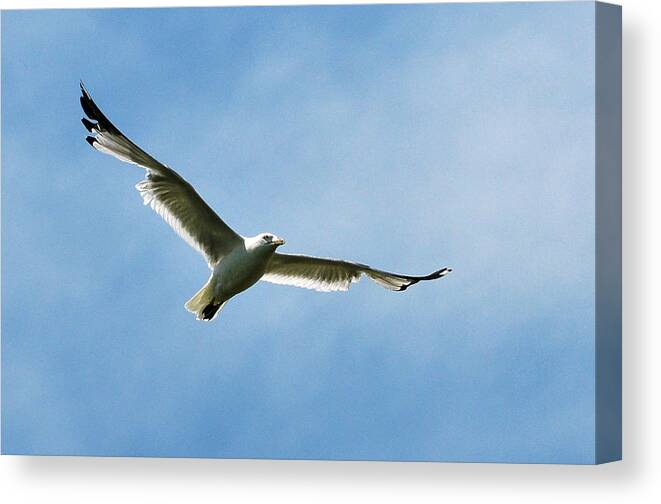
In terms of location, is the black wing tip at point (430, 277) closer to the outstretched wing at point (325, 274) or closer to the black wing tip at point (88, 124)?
the outstretched wing at point (325, 274)

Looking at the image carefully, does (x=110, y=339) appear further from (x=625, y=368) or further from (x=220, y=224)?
(x=625, y=368)

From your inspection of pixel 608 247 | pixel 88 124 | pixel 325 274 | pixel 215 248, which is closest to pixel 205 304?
pixel 215 248

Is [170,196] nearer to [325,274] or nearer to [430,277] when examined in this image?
[325,274]

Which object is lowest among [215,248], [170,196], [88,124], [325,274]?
[325,274]

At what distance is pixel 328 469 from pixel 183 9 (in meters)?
2.13

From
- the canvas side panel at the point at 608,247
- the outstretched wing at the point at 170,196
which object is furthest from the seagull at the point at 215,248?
the canvas side panel at the point at 608,247

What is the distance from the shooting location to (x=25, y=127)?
7734 mm

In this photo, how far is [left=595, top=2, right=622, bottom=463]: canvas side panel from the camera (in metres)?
7.08

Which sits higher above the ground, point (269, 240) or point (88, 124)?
point (88, 124)

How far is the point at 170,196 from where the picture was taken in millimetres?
7562

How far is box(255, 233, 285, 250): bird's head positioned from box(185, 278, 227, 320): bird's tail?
337mm

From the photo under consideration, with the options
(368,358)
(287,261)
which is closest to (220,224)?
(287,261)

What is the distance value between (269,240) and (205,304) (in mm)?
431

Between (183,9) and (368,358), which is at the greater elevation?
(183,9)
